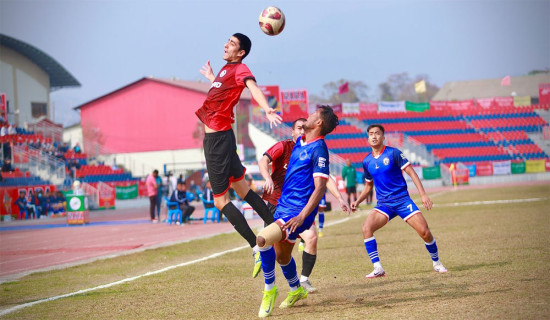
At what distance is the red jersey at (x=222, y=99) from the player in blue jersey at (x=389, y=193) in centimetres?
296

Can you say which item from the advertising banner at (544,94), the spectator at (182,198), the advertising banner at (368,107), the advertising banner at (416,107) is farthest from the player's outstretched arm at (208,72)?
the advertising banner at (544,94)

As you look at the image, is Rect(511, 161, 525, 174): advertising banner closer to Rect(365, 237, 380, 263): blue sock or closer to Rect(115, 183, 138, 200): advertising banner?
Rect(115, 183, 138, 200): advertising banner

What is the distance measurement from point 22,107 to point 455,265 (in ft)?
180

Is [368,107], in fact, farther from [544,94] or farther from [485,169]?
[544,94]

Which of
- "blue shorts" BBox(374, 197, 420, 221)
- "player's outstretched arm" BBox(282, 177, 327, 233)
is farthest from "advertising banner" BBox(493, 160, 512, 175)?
"player's outstretched arm" BBox(282, 177, 327, 233)

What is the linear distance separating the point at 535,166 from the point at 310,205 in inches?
2096

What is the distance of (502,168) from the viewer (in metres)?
54.0

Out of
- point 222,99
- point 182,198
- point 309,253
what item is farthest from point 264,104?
point 182,198

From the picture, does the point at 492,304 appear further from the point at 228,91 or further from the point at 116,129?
the point at 116,129

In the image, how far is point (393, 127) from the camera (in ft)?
210

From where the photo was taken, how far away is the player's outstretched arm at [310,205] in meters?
6.55

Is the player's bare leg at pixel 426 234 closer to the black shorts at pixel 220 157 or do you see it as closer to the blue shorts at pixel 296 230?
the blue shorts at pixel 296 230

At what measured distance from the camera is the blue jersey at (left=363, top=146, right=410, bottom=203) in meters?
9.84

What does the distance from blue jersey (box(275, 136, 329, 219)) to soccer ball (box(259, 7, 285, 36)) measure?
153cm
